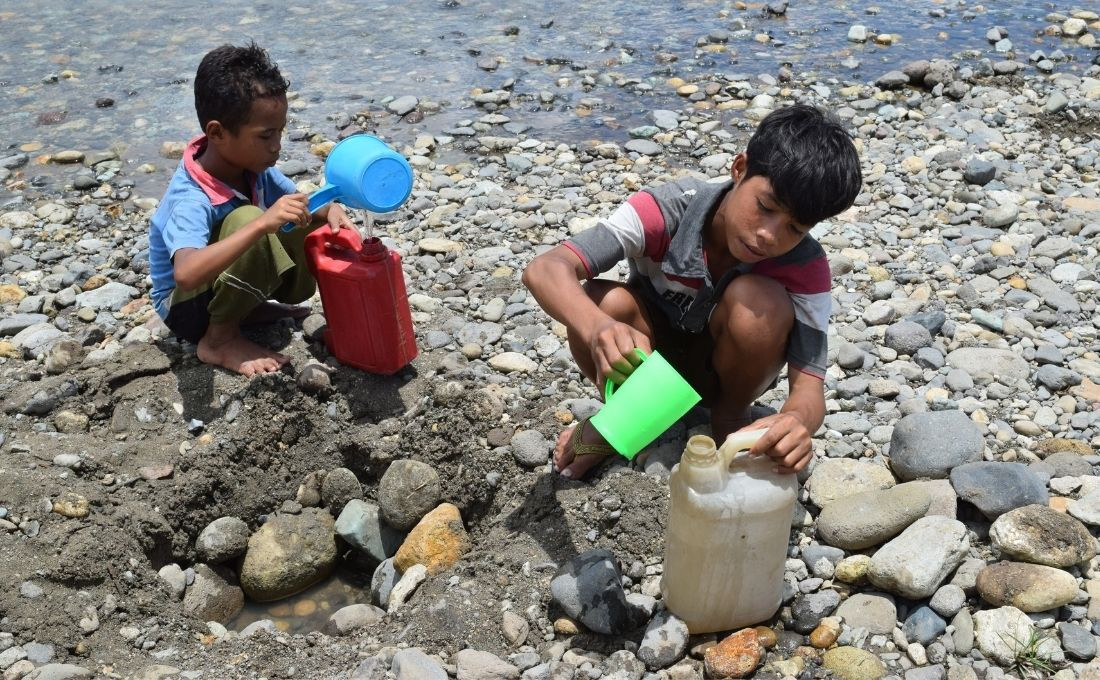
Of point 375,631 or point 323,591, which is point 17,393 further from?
point 375,631

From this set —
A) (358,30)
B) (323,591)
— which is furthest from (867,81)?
(323,591)

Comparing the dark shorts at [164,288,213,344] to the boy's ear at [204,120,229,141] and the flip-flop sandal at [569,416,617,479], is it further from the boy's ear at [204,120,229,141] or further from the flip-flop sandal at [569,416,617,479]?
the flip-flop sandal at [569,416,617,479]

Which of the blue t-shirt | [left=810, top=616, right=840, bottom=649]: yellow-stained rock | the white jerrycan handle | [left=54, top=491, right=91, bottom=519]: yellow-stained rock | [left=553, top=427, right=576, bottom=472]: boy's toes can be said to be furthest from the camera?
the blue t-shirt

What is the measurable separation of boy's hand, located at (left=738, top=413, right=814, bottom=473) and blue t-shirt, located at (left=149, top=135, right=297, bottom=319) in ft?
6.30

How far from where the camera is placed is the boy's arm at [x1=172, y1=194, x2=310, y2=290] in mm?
2982

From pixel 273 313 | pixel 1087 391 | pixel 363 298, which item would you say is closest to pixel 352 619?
pixel 363 298

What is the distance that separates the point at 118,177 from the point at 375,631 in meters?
3.53

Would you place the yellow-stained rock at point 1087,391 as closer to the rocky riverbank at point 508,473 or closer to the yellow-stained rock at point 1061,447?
the rocky riverbank at point 508,473

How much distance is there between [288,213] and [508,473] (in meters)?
1.03

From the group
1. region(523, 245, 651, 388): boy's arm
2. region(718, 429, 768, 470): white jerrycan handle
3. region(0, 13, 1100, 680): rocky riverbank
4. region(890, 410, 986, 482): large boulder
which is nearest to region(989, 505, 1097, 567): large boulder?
region(0, 13, 1100, 680): rocky riverbank

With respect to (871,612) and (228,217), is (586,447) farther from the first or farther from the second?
(228,217)

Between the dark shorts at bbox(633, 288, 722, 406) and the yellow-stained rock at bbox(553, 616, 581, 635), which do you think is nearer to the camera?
the yellow-stained rock at bbox(553, 616, 581, 635)

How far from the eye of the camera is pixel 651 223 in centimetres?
281

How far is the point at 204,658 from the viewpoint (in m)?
2.60
